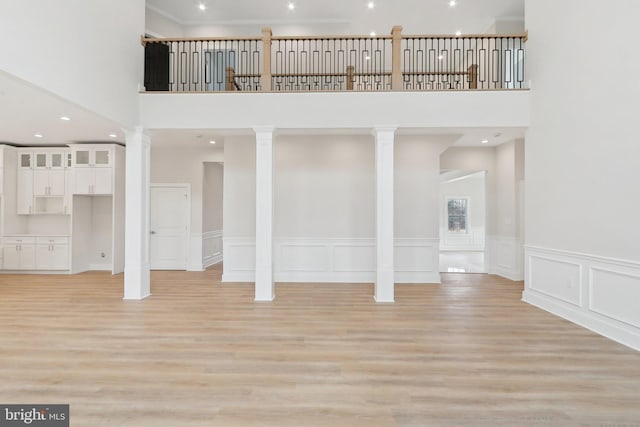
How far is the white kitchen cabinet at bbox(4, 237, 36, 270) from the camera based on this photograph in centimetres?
762

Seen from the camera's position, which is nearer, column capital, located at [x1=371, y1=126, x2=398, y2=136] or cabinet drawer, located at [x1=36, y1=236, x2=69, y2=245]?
column capital, located at [x1=371, y1=126, x2=398, y2=136]

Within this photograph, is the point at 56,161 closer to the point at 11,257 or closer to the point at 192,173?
the point at 11,257

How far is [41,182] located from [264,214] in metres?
5.95

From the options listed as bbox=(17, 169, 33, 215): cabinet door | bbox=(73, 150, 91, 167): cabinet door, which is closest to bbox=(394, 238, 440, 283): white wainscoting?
bbox=(73, 150, 91, 167): cabinet door

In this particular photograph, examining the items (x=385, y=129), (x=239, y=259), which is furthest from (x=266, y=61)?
(x=239, y=259)

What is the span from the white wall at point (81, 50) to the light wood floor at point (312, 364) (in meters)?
2.89

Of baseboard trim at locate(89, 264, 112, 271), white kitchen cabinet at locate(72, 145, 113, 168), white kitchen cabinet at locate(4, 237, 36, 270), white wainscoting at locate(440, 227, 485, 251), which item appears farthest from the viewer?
white wainscoting at locate(440, 227, 485, 251)

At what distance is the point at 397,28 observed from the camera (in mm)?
5566

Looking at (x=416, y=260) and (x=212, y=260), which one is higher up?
(x=416, y=260)

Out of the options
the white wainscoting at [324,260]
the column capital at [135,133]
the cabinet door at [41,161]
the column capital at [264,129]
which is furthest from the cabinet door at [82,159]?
the white wainscoting at [324,260]

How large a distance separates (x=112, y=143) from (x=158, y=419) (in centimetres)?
697

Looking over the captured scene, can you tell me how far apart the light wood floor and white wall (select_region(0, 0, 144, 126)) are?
2.89 metres

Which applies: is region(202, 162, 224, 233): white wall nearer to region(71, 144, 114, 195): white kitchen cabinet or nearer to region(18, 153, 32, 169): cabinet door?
region(71, 144, 114, 195): white kitchen cabinet

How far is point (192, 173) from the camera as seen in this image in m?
8.38
